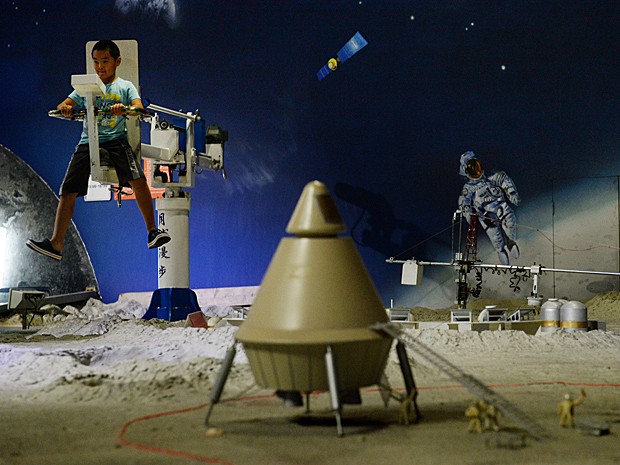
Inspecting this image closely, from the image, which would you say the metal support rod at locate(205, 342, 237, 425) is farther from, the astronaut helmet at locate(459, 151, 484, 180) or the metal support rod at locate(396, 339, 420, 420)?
the astronaut helmet at locate(459, 151, 484, 180)

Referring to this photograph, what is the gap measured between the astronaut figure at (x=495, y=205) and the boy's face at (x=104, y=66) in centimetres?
470

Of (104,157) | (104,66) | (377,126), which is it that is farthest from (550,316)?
(104,66)

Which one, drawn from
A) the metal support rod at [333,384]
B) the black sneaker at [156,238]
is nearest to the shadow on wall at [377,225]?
the black sneaker at [156,238]

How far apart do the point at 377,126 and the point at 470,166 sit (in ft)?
4.53

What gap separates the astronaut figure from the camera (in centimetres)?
1026

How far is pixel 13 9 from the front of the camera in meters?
12.7

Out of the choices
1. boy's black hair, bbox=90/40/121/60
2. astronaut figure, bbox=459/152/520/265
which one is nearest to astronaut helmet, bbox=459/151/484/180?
astronaut figure, bbox=459/152/520/265

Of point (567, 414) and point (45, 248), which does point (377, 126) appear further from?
point (567, 414)

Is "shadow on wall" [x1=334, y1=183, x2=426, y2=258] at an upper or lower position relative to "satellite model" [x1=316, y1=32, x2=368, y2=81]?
lower

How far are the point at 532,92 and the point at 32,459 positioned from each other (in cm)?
871

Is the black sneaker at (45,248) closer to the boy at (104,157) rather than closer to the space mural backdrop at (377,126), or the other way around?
the boy at (104,157)

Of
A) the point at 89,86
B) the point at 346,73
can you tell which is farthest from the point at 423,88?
the point at 89,86

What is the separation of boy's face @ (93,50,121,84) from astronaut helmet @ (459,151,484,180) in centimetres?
471

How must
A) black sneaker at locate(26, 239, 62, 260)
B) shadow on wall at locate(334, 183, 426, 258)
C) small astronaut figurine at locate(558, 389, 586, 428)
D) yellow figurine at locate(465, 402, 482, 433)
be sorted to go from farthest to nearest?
shadow on wall at locate(334, 183, 426, 258) → black sneaker at locate(26, 239, 62, 260) → small astronaut figurine at locate(558, 389, 586, 428) → yellow figurine at locate(465, 402, 482, 433)
